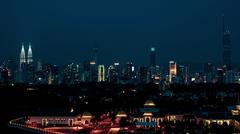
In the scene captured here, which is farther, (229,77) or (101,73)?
(101,73)

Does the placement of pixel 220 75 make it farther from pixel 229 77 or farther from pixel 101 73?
pixel 101 73

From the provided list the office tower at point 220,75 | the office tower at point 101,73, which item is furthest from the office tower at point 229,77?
the office tower at point 101,73

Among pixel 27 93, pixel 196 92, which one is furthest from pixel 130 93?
pixel 27 93

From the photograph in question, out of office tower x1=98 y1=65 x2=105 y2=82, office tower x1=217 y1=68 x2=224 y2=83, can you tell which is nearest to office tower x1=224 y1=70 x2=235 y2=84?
office tower x1=217 y1=68 x2=224 y2=83

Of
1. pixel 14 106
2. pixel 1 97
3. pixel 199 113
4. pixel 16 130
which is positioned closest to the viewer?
pixel 16 130

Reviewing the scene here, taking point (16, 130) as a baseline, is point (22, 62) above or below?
above

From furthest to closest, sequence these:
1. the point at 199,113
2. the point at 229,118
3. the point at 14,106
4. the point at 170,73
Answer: the point at 170,73
the point at 14,106
the point at 199,113
the point at 229,118

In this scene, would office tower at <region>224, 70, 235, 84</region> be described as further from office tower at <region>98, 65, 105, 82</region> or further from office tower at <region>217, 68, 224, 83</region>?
office tower at <region>98, 65, 105, 82</region>

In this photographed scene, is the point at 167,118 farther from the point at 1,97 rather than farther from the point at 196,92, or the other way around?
the point at 196,92

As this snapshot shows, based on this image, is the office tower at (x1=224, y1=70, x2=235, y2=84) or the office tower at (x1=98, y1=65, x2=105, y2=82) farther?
the office tower at (x1=98, y1=65, x2=105, y2=82)

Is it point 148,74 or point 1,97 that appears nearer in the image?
point 1,97

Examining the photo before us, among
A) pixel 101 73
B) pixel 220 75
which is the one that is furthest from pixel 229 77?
pixel 101 73
